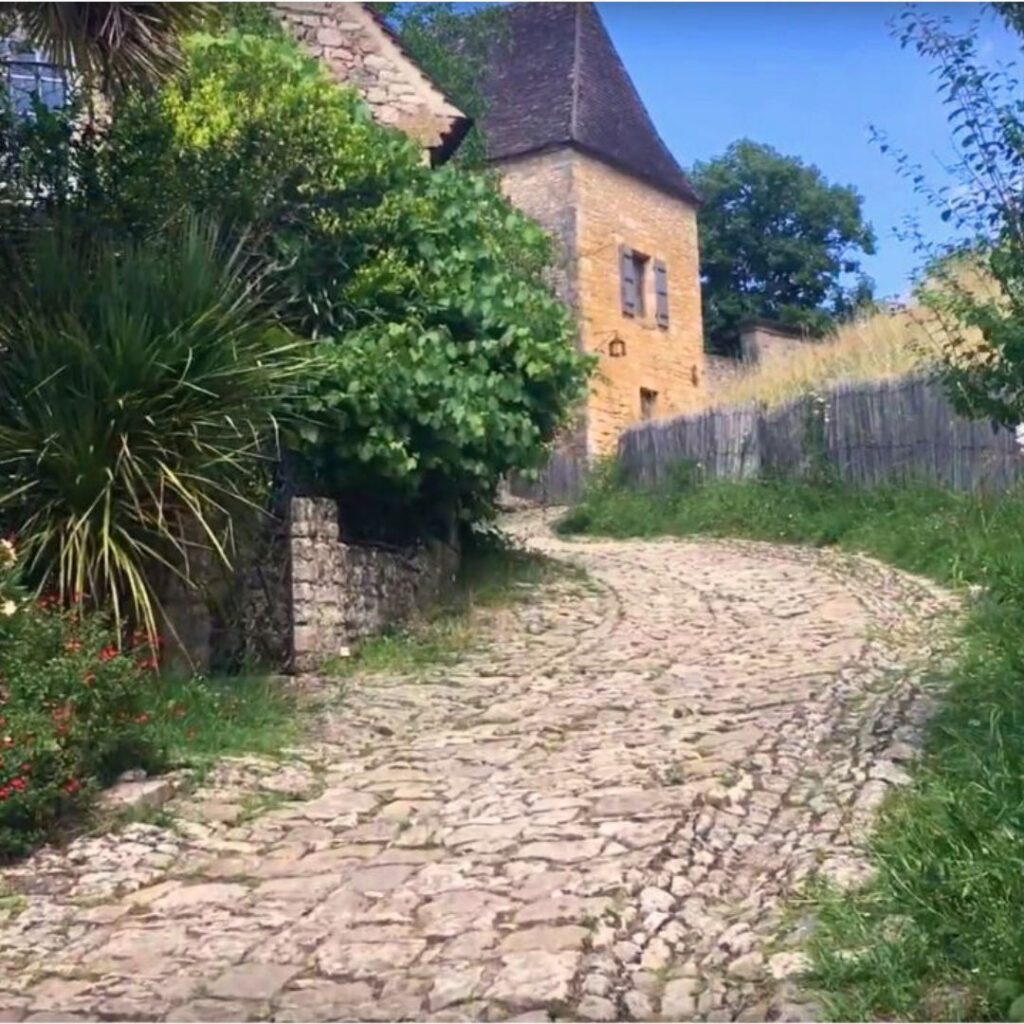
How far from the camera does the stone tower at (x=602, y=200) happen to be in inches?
982

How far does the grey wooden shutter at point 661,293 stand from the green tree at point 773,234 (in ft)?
28.1

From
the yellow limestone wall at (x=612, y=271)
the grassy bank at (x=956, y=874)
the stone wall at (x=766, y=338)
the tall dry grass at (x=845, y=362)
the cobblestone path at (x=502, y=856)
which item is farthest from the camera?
the stone wall at (x=766, y=338)

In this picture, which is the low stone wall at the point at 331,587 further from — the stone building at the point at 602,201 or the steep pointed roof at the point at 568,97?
the steep pointed roof at the point at 568,97

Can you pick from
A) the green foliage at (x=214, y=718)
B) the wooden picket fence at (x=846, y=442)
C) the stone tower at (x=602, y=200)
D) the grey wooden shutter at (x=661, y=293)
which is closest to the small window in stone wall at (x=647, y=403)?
the stone tower at (x=602, y=200)

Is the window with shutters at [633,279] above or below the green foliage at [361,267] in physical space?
above

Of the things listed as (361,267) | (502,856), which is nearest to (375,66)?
(361,267)

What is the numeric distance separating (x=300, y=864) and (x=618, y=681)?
325cm

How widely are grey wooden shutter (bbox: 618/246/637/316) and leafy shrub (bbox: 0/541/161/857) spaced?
19942 mm

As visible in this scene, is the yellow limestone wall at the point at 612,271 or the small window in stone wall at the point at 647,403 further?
the small window in stone wall at the point at 647,403

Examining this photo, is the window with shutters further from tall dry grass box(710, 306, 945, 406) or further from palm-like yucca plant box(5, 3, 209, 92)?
palm-like yucca plant box(5, 3, 209, 92)

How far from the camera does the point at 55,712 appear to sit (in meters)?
5.80

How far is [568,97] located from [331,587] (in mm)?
18669

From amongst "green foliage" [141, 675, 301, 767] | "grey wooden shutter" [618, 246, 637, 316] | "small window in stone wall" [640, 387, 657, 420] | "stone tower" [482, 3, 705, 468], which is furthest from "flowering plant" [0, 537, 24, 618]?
"small window in stone wall" [640, 387, 657, 420]

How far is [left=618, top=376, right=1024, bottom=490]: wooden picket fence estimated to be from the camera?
13305 millimetres
